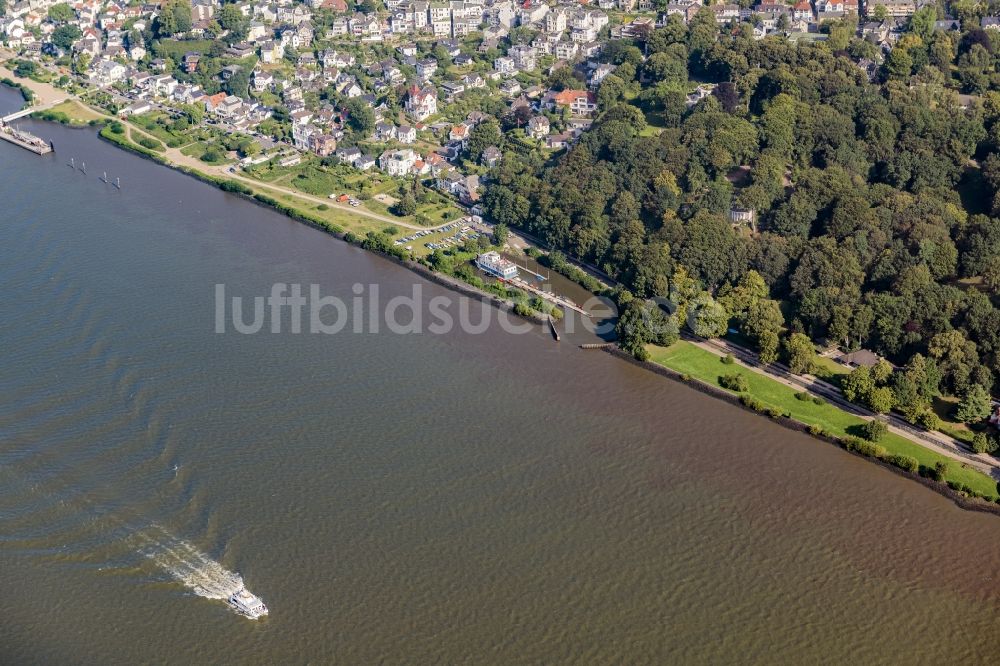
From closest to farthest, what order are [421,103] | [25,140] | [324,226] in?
[324,226] < [25,140] < [421,103]

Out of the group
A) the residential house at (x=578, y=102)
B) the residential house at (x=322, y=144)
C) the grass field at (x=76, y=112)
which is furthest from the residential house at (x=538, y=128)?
the grass field at (x=76, y=112)

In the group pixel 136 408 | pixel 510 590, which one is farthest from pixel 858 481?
pixel 136 408

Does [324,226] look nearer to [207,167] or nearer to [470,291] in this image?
[470,291]

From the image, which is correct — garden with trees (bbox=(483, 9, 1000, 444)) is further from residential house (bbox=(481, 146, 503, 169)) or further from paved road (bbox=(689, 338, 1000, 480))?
residential house (bbox=(481, 146, 503, 169))

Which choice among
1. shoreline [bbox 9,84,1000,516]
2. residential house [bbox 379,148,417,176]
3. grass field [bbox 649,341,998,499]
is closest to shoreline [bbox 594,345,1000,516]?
shoreline [bbox 9,84,1000,516]

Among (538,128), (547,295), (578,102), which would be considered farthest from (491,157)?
(547,295)

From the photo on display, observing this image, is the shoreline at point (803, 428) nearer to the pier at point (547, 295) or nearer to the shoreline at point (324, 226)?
the pier at point (547, 295)

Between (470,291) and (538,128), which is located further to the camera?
(538,128)
